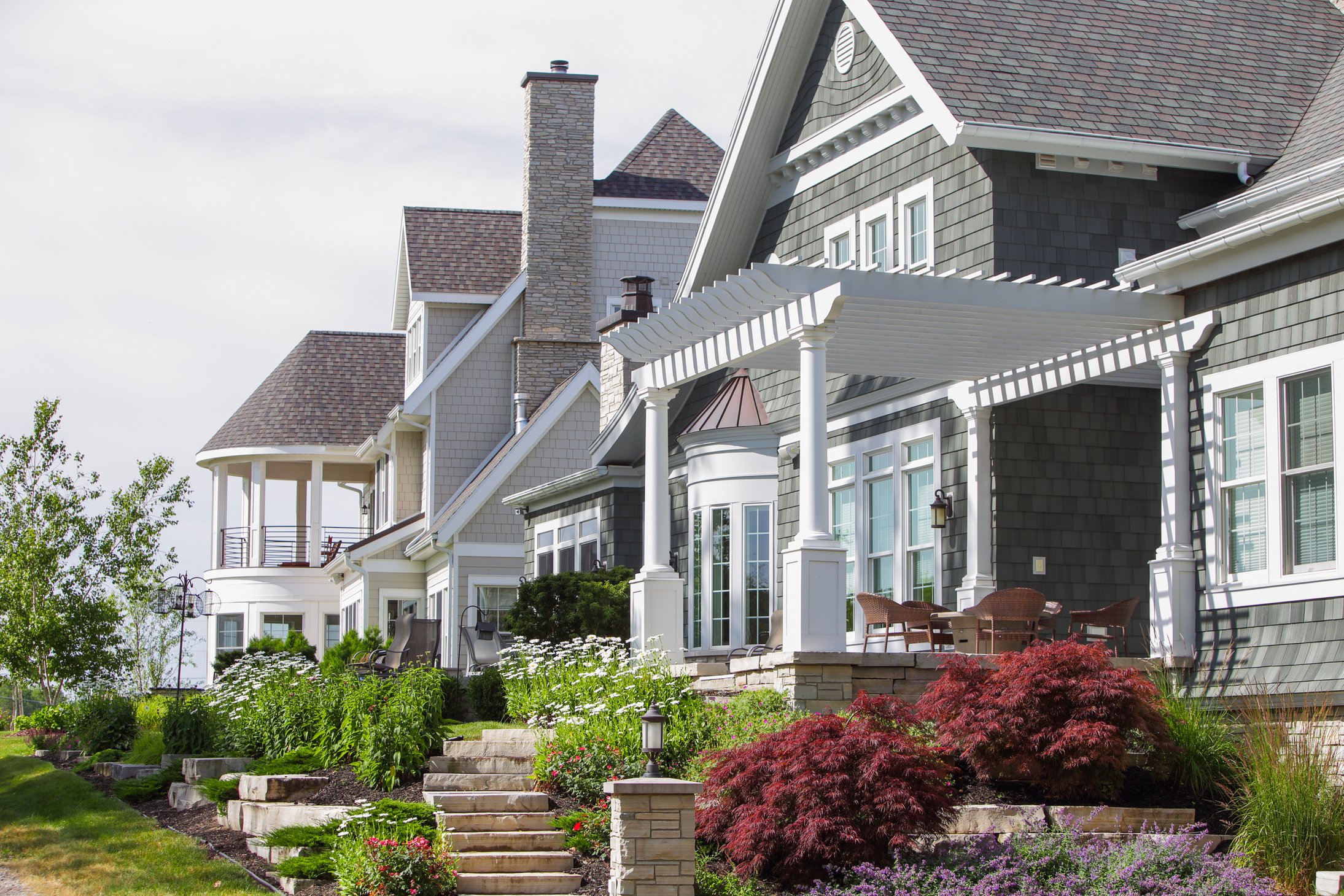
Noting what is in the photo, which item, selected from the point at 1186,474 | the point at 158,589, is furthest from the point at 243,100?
the point at 158,589

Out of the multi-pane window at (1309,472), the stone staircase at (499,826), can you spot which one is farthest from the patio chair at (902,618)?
the stone staircase at (499,826)

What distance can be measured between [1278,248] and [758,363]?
515 cm

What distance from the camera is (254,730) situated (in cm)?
1525

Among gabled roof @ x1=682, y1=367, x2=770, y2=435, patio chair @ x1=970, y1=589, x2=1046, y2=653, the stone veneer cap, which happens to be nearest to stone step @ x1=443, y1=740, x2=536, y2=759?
the stone veneer cap

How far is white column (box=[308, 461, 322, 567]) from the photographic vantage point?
33.3 meters

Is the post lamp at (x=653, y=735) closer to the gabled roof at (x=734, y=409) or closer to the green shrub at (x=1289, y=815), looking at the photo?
the green shrub at (x=1289, y=815)

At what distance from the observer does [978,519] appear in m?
14.6

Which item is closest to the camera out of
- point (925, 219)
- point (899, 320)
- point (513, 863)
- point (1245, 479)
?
point (513, 863)

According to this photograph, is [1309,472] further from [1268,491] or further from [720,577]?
[720,577]

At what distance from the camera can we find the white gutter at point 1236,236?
1136 cm

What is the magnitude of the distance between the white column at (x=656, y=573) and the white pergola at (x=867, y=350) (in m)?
0.02

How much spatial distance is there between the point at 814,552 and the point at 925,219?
16.6 feet

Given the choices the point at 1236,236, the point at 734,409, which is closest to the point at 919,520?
the point at 734,409

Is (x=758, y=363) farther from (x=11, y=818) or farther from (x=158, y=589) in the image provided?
(x=158, y=589)
